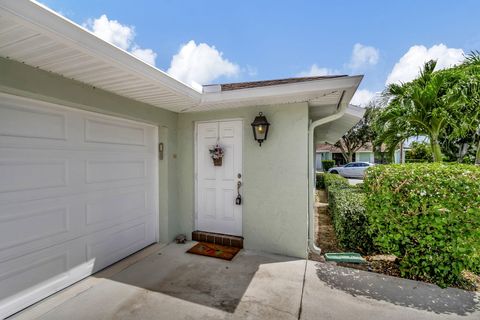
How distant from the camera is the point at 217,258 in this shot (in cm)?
372

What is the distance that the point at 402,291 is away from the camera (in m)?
2.80

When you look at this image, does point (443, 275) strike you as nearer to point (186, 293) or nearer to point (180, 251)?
point (186, 293)

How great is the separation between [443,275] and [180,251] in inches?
157

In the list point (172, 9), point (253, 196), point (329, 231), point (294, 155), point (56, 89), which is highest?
point (172, 9)

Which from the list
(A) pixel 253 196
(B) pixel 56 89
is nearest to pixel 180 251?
(A) pixel 253 196

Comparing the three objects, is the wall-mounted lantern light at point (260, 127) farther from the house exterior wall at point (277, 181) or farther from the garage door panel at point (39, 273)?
the garage door panel at point (39, 273)

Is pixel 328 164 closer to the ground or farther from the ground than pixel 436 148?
closer to the ground

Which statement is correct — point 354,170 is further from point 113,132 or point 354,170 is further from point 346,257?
point 113,132

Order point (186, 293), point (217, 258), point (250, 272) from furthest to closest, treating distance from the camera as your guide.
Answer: point (217, 258) < point (250, 272) < point (186, 293)

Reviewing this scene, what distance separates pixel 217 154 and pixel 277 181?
4.14ft

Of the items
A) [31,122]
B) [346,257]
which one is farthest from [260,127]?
[31,122]

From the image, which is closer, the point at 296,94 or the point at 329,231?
the point at 296,94

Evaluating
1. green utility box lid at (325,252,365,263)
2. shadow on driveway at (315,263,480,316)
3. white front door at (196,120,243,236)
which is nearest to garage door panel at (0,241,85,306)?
white front door at (196,120,243,236)

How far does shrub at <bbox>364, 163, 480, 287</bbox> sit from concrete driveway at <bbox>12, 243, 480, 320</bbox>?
1.06 ft
